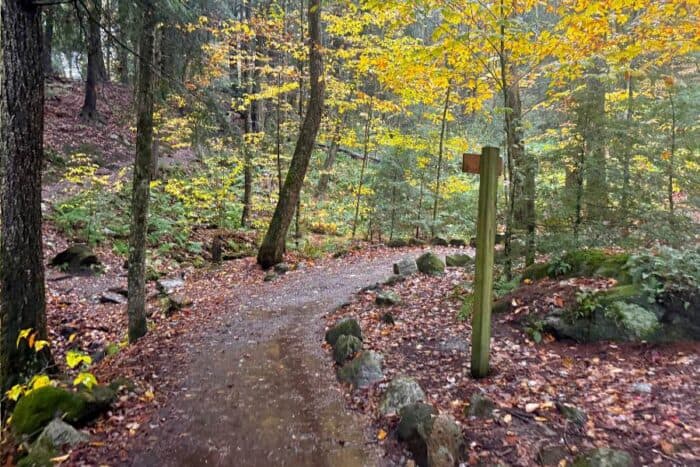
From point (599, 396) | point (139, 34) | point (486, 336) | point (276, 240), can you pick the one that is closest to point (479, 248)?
point (486, 336)

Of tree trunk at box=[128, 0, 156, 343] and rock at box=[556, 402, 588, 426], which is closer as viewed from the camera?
rock at box=[556, 402, 588, 426]

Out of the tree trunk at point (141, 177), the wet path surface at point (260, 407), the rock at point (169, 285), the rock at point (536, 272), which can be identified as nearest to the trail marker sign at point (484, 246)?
the wet path surface at point (260, 407)

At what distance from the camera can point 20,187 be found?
4.64 m

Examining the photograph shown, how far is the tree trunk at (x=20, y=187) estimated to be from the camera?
4426mm

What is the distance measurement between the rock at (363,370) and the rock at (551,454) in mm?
1941

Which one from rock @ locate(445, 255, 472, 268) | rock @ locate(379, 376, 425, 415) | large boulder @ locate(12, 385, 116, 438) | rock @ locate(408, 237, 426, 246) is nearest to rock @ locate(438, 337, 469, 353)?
rock @ locate(379, 376, 425, 415)

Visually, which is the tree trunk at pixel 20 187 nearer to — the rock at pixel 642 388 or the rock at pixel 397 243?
the rock at pixel 642 388

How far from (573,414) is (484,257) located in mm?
1551

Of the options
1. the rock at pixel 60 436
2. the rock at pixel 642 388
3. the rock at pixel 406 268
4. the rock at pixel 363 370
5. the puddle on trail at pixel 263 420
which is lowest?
the puddle on trail at pixel 263 420

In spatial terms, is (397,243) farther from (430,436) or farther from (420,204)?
(430,436)

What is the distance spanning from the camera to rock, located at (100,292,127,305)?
8.76 m

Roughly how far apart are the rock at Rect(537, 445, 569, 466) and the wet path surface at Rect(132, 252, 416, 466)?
1.31m

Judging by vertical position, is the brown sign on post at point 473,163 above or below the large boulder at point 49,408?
above

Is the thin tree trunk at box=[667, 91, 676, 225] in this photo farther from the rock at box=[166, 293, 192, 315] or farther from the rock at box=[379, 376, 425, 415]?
the rock at box=[166, 293, 192, 315]
